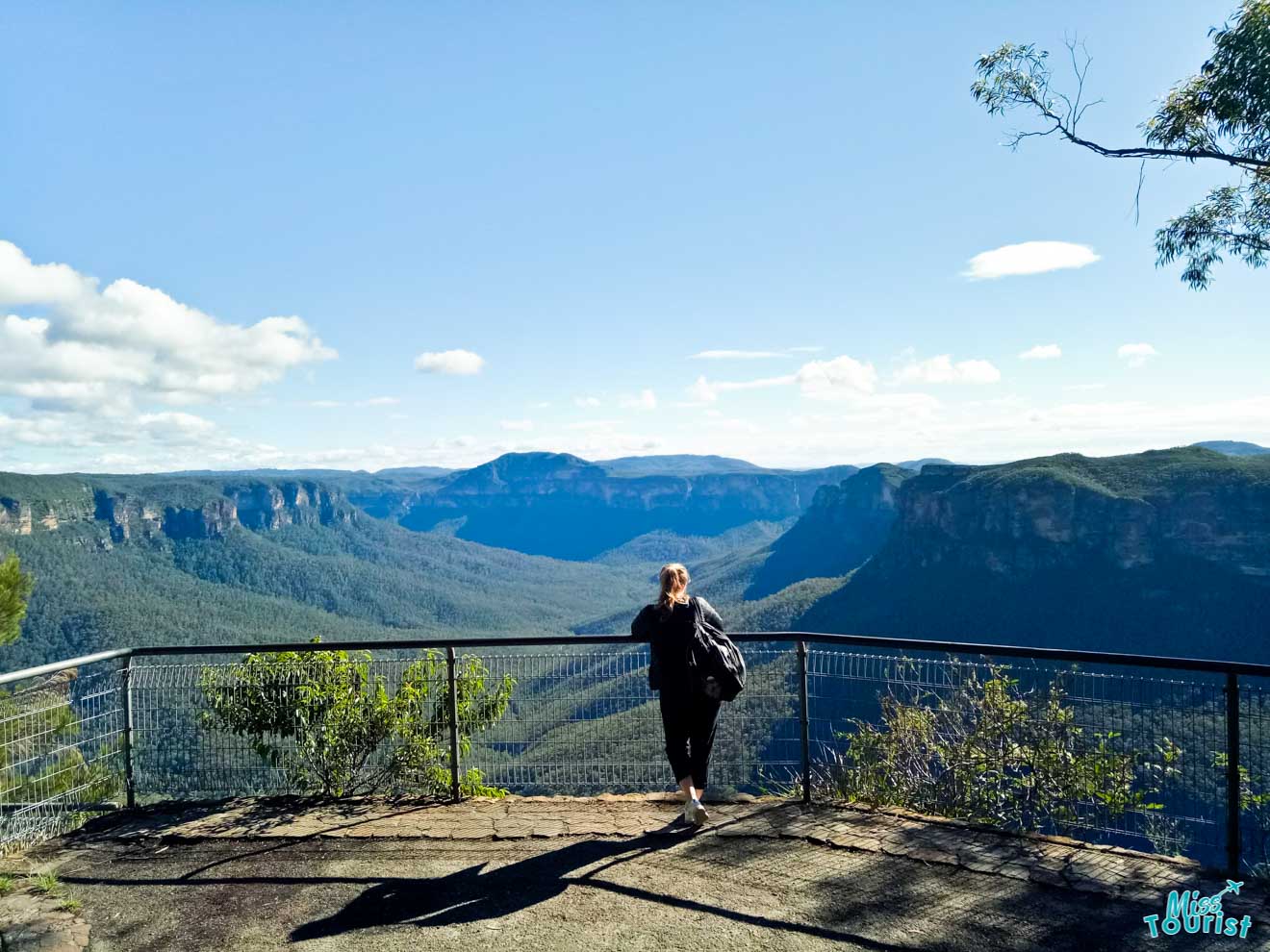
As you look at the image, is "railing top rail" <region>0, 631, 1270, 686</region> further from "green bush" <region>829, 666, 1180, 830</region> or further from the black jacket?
"green bush" <region>829, 666, 1180, 830</region>

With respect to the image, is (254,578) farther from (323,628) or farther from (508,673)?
(508,673)

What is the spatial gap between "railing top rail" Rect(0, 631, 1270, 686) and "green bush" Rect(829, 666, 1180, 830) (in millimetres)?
553

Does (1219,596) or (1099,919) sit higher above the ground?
(1099,919)

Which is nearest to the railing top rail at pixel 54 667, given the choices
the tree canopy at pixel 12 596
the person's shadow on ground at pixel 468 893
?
the person's shadow on ground at pixel 468 893

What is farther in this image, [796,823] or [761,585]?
[761,585]

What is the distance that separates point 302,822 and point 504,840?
4.98 feet

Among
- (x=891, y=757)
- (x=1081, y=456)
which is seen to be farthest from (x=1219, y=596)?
(x=891, y=757)

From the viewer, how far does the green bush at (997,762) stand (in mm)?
5812

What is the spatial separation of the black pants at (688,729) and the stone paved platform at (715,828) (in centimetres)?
38

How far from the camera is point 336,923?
4.37 m

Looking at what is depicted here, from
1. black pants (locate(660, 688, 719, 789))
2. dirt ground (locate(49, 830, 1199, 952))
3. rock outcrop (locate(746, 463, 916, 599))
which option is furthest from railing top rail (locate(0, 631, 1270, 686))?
rock outcrop (locate(746, 463, 916, 599))

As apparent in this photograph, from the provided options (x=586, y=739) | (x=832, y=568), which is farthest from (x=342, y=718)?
(x=832, y=568)

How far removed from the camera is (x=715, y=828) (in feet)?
18.2

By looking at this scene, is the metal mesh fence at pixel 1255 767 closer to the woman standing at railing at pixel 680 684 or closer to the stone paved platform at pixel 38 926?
the woman standing at railing at pixel 680 684
